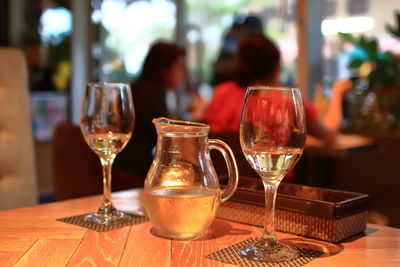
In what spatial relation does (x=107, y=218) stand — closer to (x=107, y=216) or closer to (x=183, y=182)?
(x=107, y=216)

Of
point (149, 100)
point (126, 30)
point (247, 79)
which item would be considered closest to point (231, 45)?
point (126, 30)

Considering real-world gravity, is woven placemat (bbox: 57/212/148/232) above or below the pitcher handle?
below

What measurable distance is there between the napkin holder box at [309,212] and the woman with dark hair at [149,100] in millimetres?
1838

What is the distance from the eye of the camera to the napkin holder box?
82 centimetres

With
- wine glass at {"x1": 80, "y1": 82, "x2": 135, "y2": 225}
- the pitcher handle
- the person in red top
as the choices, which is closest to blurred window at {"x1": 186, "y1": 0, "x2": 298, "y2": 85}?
the person in red top

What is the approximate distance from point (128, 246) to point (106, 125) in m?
0.26

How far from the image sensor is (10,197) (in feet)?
4.79

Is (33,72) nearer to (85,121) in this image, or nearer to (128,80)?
(128,80)

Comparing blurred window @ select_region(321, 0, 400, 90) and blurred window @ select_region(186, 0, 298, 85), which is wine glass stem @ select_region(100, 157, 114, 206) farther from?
blurred window @ select_region(186, 0, 298, 85)

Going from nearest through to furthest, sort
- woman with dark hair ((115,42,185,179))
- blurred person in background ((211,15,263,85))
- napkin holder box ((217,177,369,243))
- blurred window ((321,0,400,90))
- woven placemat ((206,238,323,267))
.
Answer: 1. woven placemat ((206,238,323,267))
2. napkin holder box ((217,177,369,243))
3. woman with dark hair ((115,42,185,179))
4. blurred window ((321,0,400,90))
5. blurred person in background ((211,15,263,85))

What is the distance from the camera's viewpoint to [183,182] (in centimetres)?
82

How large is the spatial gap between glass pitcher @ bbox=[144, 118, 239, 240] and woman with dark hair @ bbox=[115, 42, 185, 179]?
192cm

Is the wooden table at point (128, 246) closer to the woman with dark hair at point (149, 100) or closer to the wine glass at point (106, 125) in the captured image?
the wine glass at point (106, 125)

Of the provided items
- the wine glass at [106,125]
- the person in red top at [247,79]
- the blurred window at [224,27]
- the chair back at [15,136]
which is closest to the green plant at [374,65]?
the person in red top at [247,79]
